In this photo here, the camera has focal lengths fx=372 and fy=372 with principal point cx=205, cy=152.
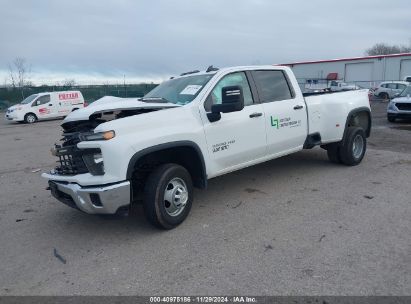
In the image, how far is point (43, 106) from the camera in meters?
22.5

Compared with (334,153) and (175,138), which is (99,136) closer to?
(175,138)

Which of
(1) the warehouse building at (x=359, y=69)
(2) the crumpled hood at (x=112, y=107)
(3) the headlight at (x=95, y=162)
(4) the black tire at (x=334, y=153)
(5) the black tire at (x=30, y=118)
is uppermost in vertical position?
(1) the warehouse building at (x=359, y=69)

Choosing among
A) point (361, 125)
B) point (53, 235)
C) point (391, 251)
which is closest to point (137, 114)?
point (53, 235)

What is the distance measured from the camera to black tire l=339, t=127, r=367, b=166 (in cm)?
684

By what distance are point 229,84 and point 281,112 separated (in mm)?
1005

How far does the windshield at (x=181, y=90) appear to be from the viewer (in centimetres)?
491

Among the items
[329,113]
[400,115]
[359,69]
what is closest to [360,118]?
[329,113]

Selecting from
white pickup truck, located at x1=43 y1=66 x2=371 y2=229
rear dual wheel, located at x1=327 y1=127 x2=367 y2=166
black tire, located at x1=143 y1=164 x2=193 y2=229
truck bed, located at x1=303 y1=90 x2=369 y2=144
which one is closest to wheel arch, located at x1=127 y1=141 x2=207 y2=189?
white pickup truck, located at x1=43 y1=66 x2=371 y2=229

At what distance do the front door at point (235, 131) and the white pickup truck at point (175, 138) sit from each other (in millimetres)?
13

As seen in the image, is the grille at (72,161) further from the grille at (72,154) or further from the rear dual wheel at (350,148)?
the rear dual wheel at (350,148)

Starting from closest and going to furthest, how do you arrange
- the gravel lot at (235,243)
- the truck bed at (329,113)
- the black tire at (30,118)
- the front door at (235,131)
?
the gravel lot at (235,243)
the front door at (235,131)
the truck bed at (329,113)
the black tire at (30,118)

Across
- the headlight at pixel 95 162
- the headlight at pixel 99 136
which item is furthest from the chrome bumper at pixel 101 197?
the headlight at pixel 99 136

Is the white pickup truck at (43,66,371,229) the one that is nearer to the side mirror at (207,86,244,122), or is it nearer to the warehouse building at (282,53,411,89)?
the side mirror at (207,86,244,122)

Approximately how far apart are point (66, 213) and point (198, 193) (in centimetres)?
195
